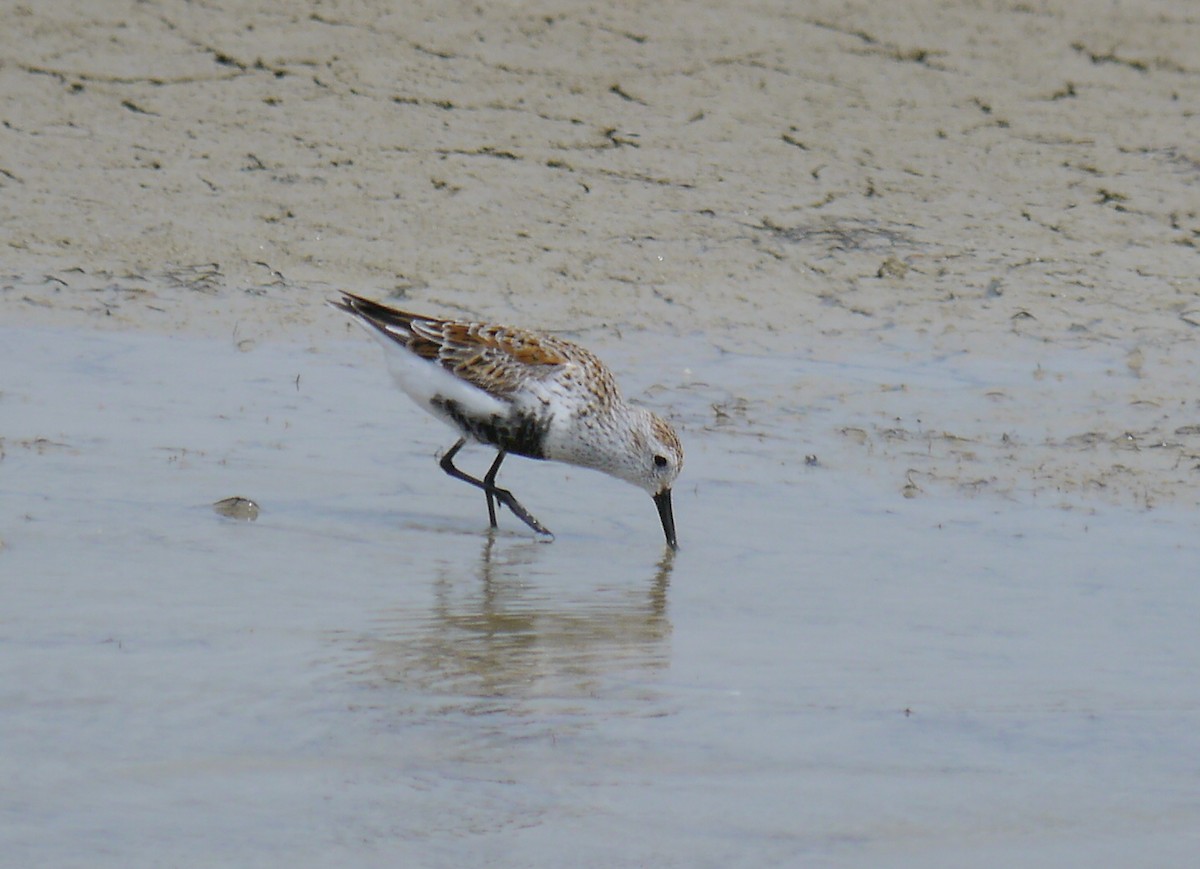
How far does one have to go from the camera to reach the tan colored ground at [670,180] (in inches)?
345

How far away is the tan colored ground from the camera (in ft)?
28.8

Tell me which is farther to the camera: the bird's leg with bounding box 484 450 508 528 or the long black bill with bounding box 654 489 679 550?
the bird's leg with bounding box 484 450 508 528

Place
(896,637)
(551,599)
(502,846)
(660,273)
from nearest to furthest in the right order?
(502,846)
(896,637)
(551,599)
(660,273)

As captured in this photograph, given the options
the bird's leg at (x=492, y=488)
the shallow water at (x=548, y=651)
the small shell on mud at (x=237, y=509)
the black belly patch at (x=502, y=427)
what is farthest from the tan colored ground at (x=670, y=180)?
the small shell on mud at (x=237, y=509)

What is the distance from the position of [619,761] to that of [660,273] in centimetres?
572

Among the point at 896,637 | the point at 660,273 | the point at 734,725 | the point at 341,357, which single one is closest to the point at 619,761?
the point at 734,725

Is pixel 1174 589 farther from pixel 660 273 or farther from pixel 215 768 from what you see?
pixel 660 273

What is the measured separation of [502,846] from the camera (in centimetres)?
346

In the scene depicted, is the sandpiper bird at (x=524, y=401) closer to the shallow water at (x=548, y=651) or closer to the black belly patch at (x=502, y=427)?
the black belly patch at (x=502, y=427)

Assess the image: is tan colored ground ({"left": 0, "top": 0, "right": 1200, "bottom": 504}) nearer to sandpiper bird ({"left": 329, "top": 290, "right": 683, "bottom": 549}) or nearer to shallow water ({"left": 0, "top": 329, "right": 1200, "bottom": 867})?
shallow water ({"left": 0, "top": 329, "right": 1200, "bottom": 867})

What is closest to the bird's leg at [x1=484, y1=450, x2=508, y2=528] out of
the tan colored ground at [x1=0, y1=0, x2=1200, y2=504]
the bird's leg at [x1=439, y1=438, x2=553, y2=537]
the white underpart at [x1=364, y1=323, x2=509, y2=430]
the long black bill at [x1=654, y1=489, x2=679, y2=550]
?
the bird's leg at [x1=439, y1=438, x2=553, y2=537]

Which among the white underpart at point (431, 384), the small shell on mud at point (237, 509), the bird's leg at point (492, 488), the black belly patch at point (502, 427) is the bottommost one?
the small shell on mud at point (237, 509)

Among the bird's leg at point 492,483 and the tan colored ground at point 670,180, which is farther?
the tan colored ground at point 670,180

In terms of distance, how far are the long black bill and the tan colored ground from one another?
1.29 meters
